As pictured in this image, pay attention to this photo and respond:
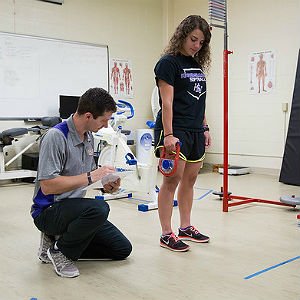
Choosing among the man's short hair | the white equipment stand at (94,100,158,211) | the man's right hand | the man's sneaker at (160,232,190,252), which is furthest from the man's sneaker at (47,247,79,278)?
the white equipment stand at (94,100,158,211)

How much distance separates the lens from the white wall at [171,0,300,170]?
661cm

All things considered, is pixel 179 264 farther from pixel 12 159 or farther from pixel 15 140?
pixel 15 140

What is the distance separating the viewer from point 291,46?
6535 millimetres

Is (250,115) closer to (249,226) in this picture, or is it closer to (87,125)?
(249,226)

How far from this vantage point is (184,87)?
293 cm

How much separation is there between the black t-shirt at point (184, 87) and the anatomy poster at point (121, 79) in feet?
15.7

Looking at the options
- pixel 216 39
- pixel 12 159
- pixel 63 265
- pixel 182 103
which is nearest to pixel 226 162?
pixel 182 103

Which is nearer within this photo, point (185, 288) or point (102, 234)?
point (185, 288)

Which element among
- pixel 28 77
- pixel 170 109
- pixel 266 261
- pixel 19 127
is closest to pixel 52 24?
pixel 28 77

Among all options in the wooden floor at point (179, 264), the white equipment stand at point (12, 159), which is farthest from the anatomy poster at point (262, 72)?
the white equipment stand at point (12, 159)

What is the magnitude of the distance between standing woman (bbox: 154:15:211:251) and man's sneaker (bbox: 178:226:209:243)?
0.12 metres

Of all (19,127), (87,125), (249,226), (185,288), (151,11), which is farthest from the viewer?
(151,11)

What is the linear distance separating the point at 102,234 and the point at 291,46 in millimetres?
4901

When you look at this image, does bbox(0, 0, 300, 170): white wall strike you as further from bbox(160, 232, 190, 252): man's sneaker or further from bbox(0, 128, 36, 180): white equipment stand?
bbox(160, 232, 190, 252): man's sneaker
